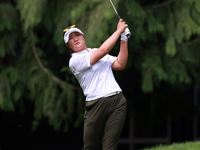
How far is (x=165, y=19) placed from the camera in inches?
240

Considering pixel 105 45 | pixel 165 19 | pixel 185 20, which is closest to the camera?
pixel 105 45

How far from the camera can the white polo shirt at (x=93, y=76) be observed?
3361 millimetres

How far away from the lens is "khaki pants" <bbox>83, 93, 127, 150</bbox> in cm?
331

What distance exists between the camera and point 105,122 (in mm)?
3383

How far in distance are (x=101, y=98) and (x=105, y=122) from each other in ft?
0.77

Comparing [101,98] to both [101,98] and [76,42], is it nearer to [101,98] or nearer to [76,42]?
[101,98]

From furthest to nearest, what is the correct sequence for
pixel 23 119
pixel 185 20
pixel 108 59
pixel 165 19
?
pixel 23 119 < pixel 165 19 < pixel 185 20 < pixel 108 59

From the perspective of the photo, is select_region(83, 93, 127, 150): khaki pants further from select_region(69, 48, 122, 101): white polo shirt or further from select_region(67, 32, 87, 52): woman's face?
select_region(67, 32, 87, 52): woman's face

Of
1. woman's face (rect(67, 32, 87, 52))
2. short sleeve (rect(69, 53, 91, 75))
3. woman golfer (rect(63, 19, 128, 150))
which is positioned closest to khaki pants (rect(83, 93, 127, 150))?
woman golfer (rect(63, 19, 128, 150))

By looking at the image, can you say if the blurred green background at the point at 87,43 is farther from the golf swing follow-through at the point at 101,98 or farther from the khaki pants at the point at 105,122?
the khaki pants at the point at 105,122

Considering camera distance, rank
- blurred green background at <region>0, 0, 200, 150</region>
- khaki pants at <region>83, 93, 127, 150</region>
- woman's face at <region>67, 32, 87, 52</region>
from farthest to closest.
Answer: blurred green background at <region>0, 0, 200, 150</region> → woman's face at <region>67, 32, 87, 52</region> → khaki pants at <region>83, 93, 127, 150</region>

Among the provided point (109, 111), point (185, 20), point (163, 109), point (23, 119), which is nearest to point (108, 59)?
point (109, 111)

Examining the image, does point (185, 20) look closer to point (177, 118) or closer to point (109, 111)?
point (109, 111)

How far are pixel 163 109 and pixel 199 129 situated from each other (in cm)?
172
